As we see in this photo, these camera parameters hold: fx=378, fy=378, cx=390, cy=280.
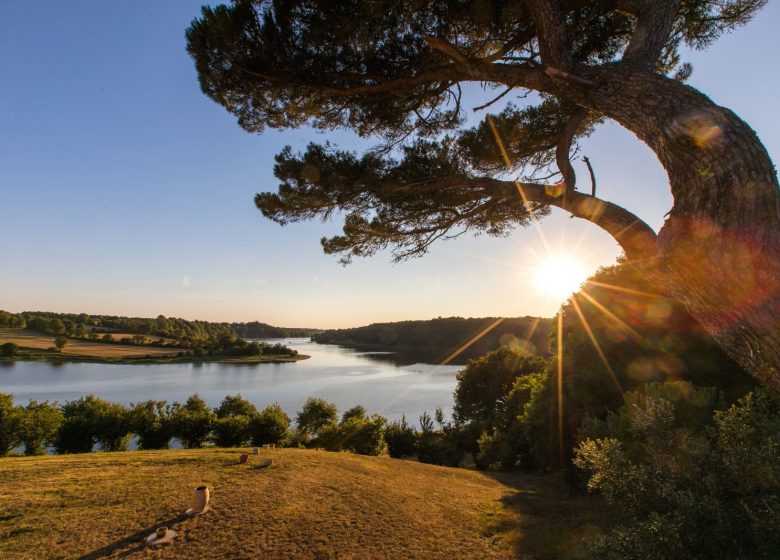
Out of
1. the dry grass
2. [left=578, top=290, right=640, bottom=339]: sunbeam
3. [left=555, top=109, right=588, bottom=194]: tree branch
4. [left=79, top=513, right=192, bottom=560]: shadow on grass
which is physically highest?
[left=555, top=109, right=588, bottom=194]: tree branch

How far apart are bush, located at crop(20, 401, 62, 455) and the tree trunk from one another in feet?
77.3

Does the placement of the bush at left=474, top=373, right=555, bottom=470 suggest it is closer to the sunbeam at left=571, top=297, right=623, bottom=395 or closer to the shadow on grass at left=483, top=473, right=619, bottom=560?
the sunbeam at left=571, top=297, right=623, bottom=395

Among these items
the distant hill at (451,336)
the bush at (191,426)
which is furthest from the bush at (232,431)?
the distant hill at (451,336)

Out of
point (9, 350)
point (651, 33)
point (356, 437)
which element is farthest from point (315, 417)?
point (9, 350)

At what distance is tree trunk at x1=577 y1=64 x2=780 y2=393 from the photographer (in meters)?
1.80

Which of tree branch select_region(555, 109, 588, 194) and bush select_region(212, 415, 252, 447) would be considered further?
bush select_region(212, 415, 252, 447)

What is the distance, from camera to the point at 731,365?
9617 mm

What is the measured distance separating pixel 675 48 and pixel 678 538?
601cm

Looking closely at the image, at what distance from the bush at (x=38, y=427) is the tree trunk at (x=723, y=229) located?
2357 cm

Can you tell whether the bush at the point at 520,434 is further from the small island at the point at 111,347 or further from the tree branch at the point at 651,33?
the small island at the point at 111,347

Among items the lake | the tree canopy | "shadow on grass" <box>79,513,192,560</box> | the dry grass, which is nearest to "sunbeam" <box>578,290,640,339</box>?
the tree canopy

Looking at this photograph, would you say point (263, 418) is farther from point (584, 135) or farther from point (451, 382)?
point (451, 382)

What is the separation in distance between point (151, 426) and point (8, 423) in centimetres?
539

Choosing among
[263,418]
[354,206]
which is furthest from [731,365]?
[263,418]
